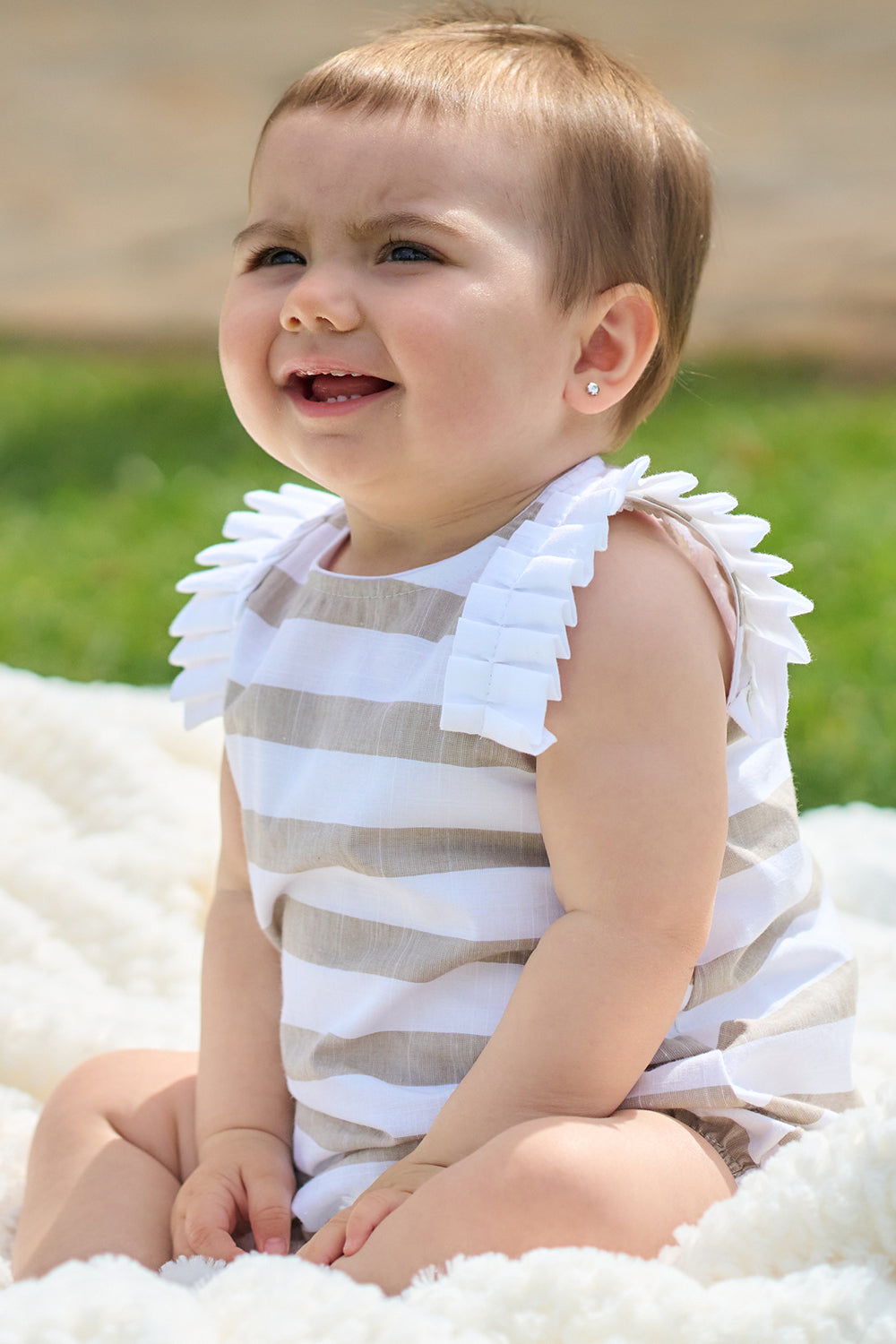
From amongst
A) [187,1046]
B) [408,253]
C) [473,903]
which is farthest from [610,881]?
[187,1046]

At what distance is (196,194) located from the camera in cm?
538

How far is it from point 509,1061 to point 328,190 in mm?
586

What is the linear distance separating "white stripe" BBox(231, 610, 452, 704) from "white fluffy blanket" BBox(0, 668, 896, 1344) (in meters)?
0.38

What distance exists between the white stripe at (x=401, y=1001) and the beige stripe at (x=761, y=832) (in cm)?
18

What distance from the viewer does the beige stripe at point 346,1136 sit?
1044mm

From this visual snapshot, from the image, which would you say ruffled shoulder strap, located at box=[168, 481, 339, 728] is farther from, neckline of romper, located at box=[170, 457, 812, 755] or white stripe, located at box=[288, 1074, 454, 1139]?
white stripe, located at box=[288, 1074, 454, 1139]

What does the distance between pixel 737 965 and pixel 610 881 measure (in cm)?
17

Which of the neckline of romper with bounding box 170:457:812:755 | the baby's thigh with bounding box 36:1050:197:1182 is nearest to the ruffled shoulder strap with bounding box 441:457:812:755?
the neckline of romper with bounding box 170:457:812:755

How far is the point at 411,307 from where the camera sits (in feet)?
3.20

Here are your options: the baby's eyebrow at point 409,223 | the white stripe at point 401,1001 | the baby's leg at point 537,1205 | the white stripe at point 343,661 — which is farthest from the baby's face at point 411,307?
the baby's leg at point 537,1205

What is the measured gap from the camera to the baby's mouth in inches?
40.3

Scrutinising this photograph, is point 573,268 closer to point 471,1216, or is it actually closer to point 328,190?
point 328,190

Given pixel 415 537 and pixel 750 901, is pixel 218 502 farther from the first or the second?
pixel 750 901

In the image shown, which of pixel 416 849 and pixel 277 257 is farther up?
pixel 277 257
